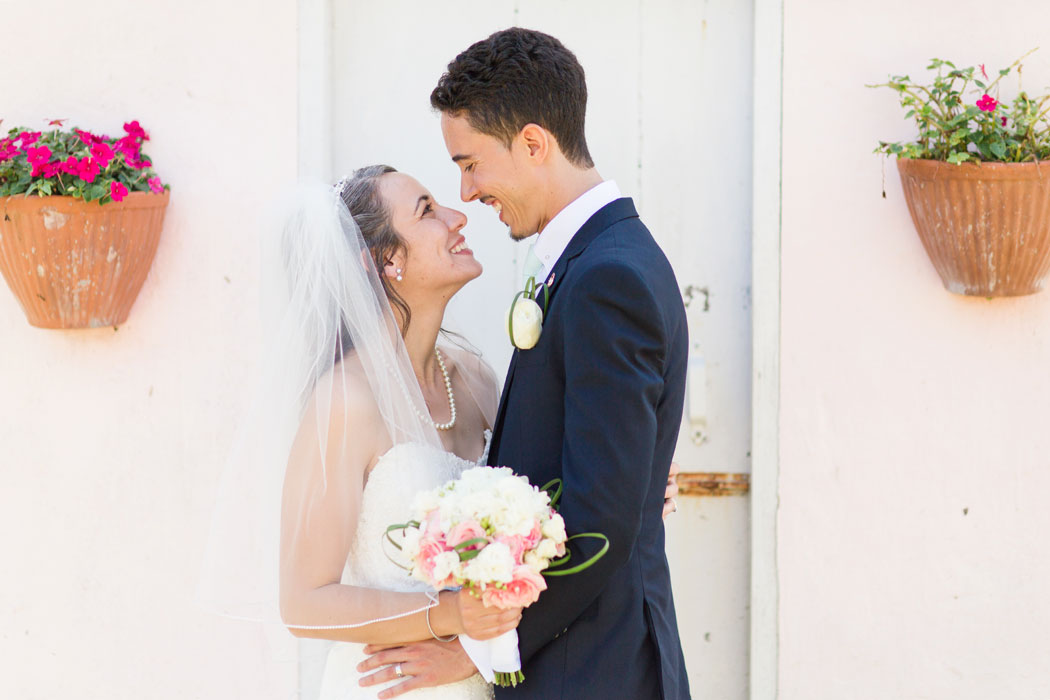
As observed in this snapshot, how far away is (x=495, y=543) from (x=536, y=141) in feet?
2.82

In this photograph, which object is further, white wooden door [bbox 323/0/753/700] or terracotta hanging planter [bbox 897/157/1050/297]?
white wooden door [bbox 323/0/753/700]

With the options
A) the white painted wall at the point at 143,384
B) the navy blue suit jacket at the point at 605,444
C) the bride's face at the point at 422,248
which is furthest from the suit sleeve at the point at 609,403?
the white painted wall at the point at 143,384

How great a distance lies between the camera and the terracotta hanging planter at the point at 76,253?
2875 millimetres

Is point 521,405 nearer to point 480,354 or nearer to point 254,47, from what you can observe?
point 480,354

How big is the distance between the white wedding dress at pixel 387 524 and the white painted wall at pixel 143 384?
99 cm

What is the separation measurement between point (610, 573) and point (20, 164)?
1982 mm

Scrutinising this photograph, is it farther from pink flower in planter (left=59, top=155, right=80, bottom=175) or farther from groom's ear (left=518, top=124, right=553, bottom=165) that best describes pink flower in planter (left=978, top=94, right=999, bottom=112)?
pink flower in planter (left=59, top=155, right=80, bottom=175)

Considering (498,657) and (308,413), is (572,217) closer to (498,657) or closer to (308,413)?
(308,413)

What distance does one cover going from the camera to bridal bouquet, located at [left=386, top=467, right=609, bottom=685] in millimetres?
1891

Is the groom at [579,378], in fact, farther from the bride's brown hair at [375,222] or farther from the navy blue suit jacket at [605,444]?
the bride's brown hair at [375,222]

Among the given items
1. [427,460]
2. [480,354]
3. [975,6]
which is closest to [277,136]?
[480,354]

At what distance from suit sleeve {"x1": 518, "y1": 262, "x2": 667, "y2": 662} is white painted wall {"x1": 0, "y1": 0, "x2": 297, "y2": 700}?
1523 millimetres

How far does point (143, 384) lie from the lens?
324 cm

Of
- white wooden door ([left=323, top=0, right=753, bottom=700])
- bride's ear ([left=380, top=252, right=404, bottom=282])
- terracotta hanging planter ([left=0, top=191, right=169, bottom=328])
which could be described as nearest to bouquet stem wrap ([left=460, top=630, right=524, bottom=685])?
bride's ear ([left=380, top=252, right=404, bottom=282])
